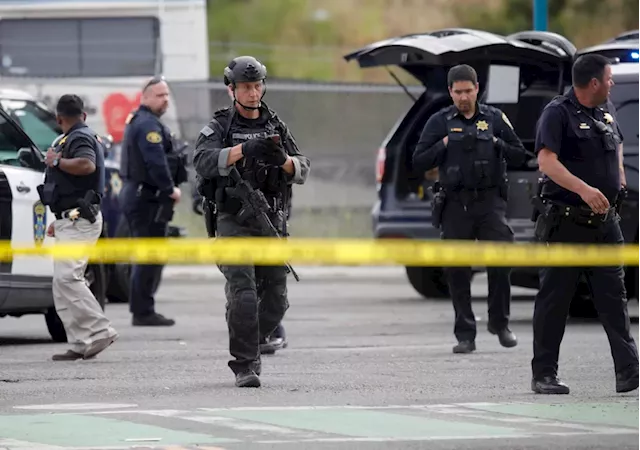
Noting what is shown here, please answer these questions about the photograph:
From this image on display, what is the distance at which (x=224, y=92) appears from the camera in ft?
73.2

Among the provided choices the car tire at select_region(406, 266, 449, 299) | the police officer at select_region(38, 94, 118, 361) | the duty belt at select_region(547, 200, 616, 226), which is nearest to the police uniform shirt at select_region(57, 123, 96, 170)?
the police officer at select_region(38, 94, 118, 361)

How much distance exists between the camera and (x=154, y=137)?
14375mm

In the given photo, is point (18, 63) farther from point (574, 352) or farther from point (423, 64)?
point (574, 352)

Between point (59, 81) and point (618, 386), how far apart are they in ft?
41.9

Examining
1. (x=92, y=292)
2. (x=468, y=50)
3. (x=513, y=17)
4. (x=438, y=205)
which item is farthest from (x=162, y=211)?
(x=513, y=17)

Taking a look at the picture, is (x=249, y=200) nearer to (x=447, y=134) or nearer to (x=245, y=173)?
(x=245, y=173)

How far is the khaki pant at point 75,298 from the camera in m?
11.6

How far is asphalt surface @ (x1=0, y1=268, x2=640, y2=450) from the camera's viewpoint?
313 inches

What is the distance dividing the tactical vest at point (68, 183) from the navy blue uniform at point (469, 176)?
217 centimetres

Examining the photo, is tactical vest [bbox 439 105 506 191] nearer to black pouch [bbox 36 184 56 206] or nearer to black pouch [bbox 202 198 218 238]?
black pouch [bbox 202 198 218 238]

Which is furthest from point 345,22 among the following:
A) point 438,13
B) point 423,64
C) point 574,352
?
point 574,352

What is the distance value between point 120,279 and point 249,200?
6.59 meters

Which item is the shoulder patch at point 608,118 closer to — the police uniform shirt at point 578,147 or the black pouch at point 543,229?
the police uniform shirt at point 578,147

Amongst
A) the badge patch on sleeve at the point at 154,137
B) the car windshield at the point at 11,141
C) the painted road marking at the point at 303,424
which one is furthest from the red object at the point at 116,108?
the painted road marking at the point at 303,424
